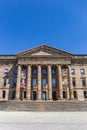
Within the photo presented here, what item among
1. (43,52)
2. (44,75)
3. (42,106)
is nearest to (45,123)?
(42,106)

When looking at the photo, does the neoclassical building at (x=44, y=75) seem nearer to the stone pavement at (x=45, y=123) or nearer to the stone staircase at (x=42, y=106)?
the stone staircase at (x=42, y=106)

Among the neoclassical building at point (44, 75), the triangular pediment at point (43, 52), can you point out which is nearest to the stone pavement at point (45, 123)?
the neoclassical building at point (44, 75)

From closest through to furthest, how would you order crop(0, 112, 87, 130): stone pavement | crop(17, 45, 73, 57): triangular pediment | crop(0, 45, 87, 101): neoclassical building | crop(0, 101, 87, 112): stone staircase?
crop(0, 112, 87, 130): stone pavement
crop(0, 101, 87, 112): stone staircase
crop(0, 45, 87, 101): neoclassical building
crop(17, 45, 73, 57): triangular pediment

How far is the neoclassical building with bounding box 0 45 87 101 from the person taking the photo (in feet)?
140

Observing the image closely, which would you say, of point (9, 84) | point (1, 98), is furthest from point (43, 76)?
point (1, 98)

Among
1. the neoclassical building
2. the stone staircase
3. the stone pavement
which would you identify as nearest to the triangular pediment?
the neoclassical building

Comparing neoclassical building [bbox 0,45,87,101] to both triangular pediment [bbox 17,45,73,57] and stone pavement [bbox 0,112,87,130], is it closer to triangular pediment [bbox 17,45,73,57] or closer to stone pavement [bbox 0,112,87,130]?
triangular pediment [bbox 17,45,73,57]

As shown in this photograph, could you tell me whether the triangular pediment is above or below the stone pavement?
above

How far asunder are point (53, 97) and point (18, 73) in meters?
12.9

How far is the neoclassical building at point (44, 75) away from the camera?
42.6 metres

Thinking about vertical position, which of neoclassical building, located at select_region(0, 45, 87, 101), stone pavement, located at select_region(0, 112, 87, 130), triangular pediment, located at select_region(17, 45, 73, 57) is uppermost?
triangular pediment, located at select_region(17, 45, 73, 57)

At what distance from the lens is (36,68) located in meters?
46.1

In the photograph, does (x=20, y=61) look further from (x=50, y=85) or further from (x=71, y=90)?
(x=71, y=90)

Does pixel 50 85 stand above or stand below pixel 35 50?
below
